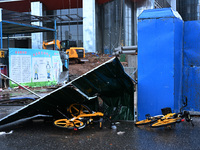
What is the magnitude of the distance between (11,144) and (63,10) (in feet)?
117

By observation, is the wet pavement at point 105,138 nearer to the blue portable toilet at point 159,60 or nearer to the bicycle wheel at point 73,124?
Answer: the bicycle wheel at point 73,124

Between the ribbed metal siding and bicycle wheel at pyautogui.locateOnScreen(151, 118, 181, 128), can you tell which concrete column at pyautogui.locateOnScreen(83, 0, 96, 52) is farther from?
the ribbed metal siding

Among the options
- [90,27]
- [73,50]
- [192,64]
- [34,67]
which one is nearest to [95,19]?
[90,27]

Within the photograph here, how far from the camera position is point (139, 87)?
6.06 metres

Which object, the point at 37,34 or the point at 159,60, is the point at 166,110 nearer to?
the point at 159,60

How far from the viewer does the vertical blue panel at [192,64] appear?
617cm

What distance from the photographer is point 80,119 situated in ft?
18.1

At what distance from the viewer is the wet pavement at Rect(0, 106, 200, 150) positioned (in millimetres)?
4470

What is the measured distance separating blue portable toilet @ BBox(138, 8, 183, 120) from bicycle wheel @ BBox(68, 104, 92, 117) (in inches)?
54.9

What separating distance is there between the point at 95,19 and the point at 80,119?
1161 inches

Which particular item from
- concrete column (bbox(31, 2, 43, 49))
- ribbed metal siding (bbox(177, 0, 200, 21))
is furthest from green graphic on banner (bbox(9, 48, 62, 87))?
ribbed metal siding (bbox(177, 0, 200, 21))

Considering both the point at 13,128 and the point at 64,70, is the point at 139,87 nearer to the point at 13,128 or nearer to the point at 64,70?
the point at 13,128

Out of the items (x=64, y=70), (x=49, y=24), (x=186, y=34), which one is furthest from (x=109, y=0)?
(x=186, y=34)

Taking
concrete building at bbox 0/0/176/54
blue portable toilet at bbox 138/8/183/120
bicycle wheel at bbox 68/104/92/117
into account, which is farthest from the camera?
concrete building at bbox 0/0/176/54
